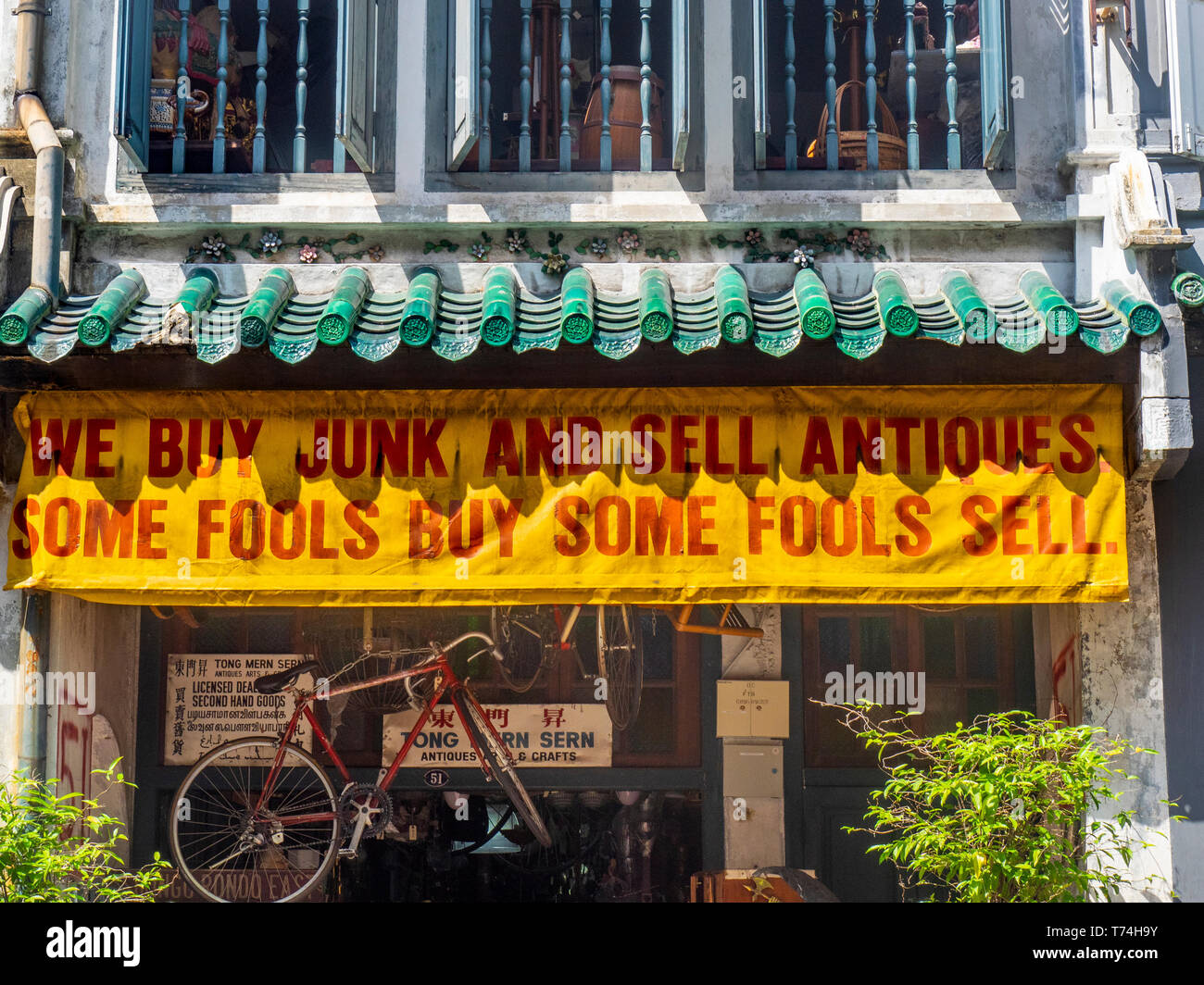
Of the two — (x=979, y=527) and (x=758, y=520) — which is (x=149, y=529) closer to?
(x=758, y=520)

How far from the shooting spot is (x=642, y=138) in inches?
311

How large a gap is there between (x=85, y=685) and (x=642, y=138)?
15.3ft

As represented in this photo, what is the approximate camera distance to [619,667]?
31.2 feet

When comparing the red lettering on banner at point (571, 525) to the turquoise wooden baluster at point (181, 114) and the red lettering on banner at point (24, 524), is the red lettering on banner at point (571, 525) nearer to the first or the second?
the red lettering on banner at point (24, 524)

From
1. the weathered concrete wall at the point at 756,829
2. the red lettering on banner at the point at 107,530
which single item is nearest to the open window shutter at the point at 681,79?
A: the red lettering on banner at the point at 107,530

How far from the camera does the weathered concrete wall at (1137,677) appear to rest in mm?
7336

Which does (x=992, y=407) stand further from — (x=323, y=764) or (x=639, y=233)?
(x=323, y=764)

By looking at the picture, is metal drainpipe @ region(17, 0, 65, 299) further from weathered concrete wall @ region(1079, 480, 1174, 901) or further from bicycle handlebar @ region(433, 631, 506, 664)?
weathered concrete wall @ region(1079, 480, 1174, 901)

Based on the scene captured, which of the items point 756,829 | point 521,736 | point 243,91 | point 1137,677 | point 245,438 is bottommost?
point 756,829

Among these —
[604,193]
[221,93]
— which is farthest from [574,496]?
[221,93]

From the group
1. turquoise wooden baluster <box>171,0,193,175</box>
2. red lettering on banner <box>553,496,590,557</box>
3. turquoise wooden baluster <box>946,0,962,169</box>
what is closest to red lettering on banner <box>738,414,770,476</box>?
red lettering on banner <box>553,496,590,557</box>

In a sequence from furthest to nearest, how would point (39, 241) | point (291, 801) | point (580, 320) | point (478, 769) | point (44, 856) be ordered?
point (478, 769)
point (291, 801)
point (39, 241)
point (580, 320)
point (44, 856)

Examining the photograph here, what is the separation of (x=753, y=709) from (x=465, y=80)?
→ 4717 millimetres
